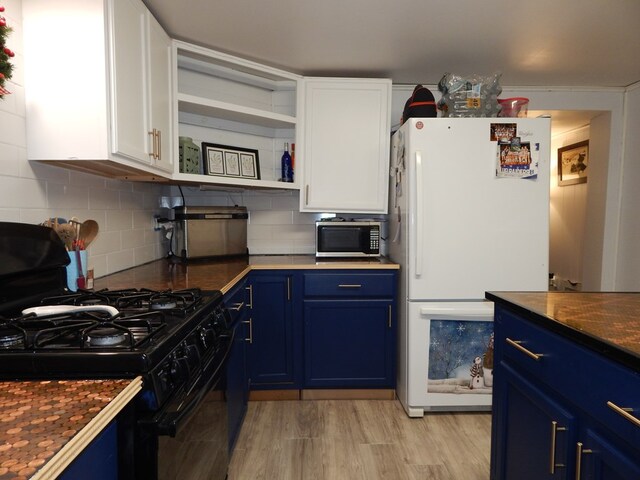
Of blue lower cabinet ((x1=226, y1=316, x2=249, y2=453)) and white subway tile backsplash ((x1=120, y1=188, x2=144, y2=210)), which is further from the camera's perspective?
white subway tile backsplash ((x1=120, y1=188, x2=144, y2=210))

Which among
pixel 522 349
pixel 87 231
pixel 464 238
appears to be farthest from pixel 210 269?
pixel 522 349

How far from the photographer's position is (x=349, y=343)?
8.09 ft

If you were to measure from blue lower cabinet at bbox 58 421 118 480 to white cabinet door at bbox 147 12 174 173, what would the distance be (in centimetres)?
135

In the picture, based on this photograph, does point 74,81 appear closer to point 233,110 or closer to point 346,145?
point 233,110

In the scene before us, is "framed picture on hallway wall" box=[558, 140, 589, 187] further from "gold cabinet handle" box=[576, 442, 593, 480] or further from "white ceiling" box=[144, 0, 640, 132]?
"gold cabinet handle" box=[576, 442, 593, 480]

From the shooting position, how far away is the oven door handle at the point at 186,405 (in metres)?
0.84

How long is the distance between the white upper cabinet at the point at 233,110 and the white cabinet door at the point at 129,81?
45cm

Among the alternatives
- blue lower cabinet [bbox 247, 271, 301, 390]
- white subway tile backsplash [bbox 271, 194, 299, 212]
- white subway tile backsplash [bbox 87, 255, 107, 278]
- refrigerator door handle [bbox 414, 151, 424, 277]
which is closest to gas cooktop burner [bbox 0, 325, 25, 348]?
white subway tile backsplash [bbox 87, 255, 107, 278]

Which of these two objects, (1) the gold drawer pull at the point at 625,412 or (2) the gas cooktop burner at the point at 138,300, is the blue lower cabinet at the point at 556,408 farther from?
(2) the gas cooktop burner at the point at 138,300

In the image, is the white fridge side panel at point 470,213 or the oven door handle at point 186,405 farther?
the white fridge side panel at point 470,213

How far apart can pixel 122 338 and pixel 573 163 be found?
4.41m

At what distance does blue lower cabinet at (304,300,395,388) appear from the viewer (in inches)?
96.7

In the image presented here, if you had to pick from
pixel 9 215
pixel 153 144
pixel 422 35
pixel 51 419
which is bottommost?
pixel 51 419

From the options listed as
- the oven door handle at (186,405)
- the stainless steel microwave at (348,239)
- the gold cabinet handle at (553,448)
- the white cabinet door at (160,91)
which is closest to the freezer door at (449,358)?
the stainless steel microwave at (348,239)
